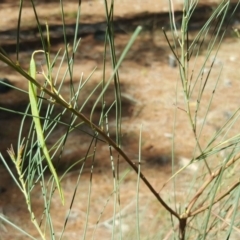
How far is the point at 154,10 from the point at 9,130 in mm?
2000

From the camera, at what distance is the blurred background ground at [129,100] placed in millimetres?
2520

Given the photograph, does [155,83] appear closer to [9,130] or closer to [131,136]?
[131,136]

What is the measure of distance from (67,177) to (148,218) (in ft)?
1.64

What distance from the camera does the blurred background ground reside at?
2520 mm

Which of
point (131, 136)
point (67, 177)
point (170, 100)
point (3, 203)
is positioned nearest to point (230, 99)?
point (170, 100)

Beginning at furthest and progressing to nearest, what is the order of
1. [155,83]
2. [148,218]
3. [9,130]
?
[155,83] < [9,130] < [148,218]

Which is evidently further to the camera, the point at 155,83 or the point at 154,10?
the point at 154,10

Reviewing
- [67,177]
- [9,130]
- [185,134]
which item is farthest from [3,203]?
[185,134]

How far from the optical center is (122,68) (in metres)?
3.81

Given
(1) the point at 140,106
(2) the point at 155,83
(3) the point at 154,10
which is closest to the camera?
(1) the point at 140,106

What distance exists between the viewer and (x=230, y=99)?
3404 millimetres

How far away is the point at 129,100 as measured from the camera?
3424mm

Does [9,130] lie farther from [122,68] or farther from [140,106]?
[122,68]

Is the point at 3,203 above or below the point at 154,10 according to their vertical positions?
below
